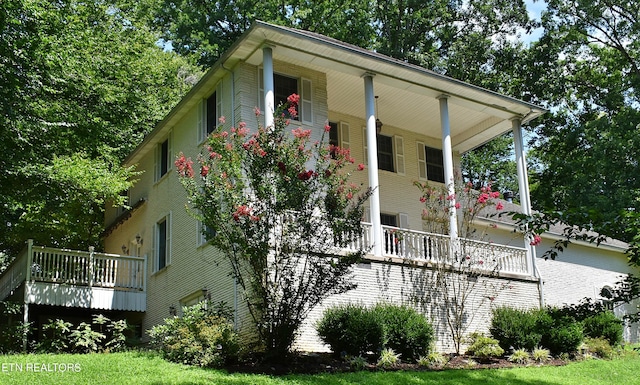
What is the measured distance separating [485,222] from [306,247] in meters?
10.9

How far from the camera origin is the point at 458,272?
16.7 m

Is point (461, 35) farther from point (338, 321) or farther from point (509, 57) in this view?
point (338, 321)

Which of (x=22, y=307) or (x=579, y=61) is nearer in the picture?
(x=22, y=307)

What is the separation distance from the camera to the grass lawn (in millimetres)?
11156

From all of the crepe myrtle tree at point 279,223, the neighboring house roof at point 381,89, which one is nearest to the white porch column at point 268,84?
the neighboring house roof at point 381,89

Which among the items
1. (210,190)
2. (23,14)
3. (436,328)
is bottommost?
(436,328)

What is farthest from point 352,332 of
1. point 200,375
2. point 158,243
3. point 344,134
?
point 158,243

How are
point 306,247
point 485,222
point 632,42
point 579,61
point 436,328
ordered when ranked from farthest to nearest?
point 579,61 → point 632,42 → point 485,222 → point 436,328 → point 306,247

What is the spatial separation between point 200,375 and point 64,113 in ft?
35.0

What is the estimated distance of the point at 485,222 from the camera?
890 inches

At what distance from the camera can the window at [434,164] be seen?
72.3 feet

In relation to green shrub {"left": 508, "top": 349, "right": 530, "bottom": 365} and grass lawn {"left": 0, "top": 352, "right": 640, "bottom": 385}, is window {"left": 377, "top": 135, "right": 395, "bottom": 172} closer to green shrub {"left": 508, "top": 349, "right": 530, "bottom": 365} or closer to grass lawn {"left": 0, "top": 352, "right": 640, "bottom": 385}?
green shrub {"left": 508, "top": 349, "right": 530, "bottom": 365}

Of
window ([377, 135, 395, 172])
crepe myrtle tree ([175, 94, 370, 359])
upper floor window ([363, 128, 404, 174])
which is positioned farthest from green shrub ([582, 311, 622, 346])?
crepe myrtle tree ([175, 94, 370, 359])

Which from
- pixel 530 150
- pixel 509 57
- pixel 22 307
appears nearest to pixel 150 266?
pixel 22 307
